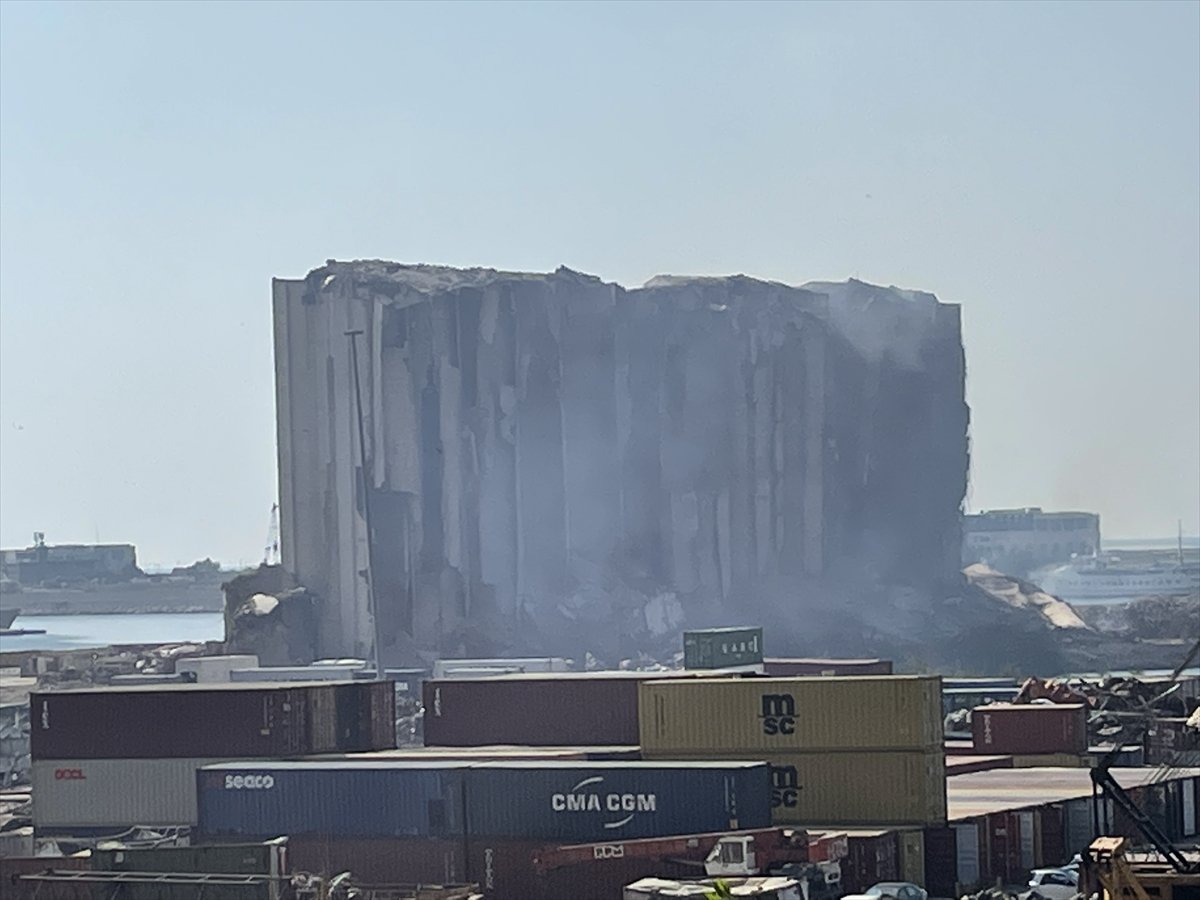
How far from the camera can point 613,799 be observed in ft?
118

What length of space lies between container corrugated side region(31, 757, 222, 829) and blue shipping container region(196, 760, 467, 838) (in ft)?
11.2

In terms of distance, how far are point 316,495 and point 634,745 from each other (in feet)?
257

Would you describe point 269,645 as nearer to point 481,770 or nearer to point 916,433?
point 916,433

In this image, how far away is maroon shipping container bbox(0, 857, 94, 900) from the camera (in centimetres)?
3478

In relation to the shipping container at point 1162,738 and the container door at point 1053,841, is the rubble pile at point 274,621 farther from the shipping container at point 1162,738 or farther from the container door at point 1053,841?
the container door at point 1053,841

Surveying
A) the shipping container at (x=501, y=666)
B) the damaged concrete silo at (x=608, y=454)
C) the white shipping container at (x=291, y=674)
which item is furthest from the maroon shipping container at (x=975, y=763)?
the damaged concrete silo at (x=608, y=454)

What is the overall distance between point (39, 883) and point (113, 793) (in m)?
9.51

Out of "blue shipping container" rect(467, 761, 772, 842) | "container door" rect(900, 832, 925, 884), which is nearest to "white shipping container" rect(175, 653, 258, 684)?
"blue shipping container" rect(467, 761, 772, 842)

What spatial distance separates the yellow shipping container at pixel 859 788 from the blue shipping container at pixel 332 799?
537 centimetres

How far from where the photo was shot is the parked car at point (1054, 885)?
1347 inches

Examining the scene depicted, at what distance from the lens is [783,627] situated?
5551 inches

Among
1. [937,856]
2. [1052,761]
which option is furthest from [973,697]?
[937,856]

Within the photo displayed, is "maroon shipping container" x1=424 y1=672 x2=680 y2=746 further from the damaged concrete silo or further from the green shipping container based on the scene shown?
the damaged concrete silo

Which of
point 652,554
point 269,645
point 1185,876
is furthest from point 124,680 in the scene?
point 1185,876
